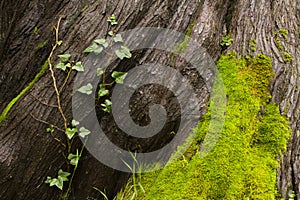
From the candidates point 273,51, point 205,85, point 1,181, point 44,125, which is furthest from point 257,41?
point 1,181

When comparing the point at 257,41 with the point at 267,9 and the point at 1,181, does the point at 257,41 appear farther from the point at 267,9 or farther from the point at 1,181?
the point at 1,181

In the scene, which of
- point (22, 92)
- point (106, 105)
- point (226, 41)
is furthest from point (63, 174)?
point (226, 41)

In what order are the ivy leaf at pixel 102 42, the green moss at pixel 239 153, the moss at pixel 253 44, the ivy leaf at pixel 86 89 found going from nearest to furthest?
the green moss at pixel 239 153, the ivy leaf at pixel 86 89, the ivy leaf at pixel 102 42, the moss at pixel 253 44

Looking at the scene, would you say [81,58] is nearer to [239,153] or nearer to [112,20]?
[112,20]

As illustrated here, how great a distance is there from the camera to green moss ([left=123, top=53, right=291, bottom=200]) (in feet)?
9.72

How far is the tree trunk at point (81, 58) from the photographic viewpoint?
9.95ft

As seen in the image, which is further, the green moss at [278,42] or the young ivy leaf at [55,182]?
the green moss at [278,42]

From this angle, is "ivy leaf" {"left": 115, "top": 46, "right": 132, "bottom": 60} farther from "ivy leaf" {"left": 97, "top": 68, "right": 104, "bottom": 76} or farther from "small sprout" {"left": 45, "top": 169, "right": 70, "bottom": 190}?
"small sprout" {"left": 45, "top": 169, "right": 70, "bottom": 190}

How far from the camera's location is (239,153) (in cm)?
306

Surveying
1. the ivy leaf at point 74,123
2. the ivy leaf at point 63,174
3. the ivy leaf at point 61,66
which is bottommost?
the ivy leaf at point 63,174

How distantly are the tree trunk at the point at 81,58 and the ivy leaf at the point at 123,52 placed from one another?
0.08m

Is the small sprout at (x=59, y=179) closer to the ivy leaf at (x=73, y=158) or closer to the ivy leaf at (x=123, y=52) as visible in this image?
the ivy leaf at (x=73, y=158)

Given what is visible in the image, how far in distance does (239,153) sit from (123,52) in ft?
4.21

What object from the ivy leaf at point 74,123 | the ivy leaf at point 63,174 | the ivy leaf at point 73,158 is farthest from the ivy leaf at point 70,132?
the ivy leaf at point 63,174
